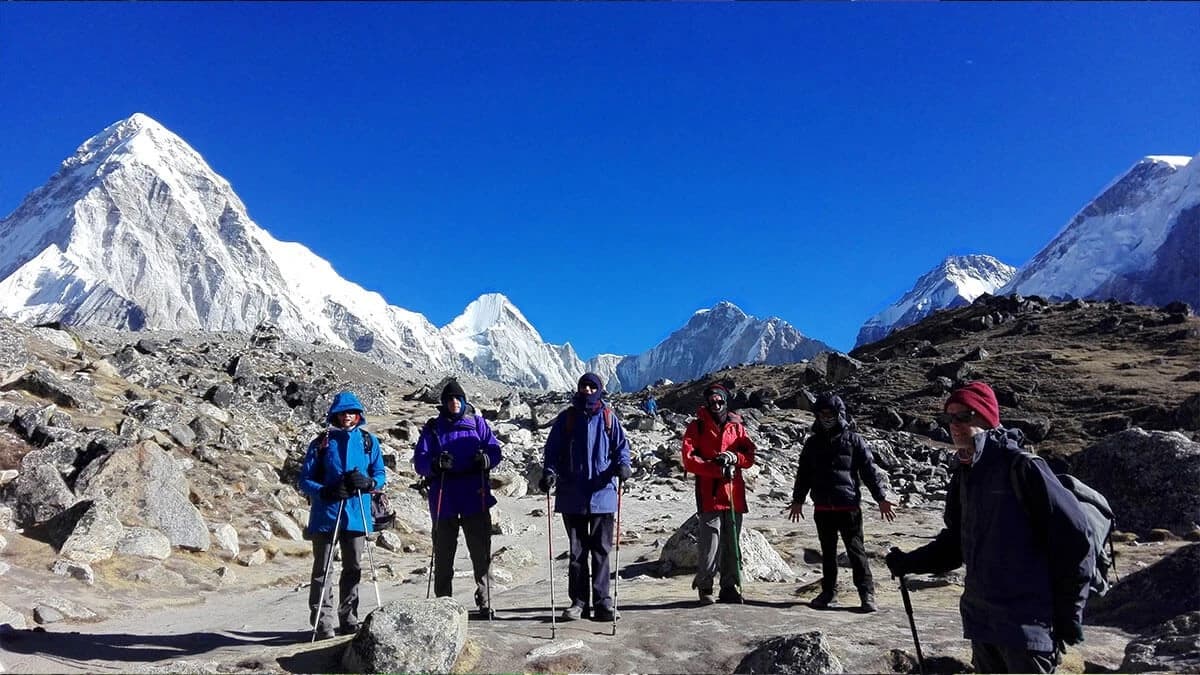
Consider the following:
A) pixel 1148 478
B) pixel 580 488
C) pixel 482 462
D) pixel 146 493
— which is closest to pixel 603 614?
pixel 580 488

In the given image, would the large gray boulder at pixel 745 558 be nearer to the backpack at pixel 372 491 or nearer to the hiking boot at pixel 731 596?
the hiking boot at pixel 731 596

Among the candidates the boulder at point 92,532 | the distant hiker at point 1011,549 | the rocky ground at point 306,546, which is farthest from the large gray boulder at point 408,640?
the boulder at point 92,532

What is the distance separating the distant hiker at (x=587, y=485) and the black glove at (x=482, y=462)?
607 millimetres

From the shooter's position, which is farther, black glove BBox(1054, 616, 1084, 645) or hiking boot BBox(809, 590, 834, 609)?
hiking boot BBox(809, 590, 834, 609)

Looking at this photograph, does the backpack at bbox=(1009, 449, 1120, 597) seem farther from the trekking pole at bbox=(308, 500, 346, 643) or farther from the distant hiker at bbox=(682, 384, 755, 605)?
the trekking pole at bbox=(308, 500, 346, 643)

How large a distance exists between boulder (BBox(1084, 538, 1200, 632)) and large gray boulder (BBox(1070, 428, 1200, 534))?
701 centimetres

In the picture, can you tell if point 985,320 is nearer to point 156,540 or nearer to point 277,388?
point 277,388

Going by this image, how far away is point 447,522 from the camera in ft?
25.8

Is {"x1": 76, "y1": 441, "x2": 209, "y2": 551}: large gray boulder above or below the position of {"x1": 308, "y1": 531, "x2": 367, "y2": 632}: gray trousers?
above

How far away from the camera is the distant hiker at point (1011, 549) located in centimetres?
371

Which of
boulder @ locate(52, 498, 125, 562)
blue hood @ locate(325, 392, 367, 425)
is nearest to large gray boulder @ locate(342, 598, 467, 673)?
blue hood @ locate(325, 392, 367, 425)

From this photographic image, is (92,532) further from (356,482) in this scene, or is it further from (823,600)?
(823,600)

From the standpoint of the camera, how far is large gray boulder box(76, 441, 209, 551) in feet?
38.4

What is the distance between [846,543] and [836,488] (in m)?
0.62
